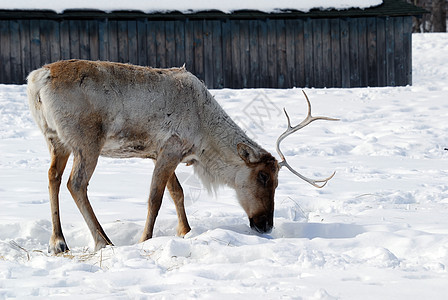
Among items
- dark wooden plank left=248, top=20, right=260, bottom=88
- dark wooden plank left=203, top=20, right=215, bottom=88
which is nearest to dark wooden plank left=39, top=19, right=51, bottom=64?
dark wooden plank left=203, top=20, right=215, bottom=88

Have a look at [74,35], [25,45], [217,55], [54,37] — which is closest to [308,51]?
[217,55]

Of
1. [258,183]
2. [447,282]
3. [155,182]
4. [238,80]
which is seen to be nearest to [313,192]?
[258,183]

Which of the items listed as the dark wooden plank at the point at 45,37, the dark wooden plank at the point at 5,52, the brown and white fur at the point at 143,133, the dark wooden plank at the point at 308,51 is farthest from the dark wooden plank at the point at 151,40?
the brown and white fur at the point at 143,133

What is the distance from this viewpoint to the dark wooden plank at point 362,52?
1811 cm

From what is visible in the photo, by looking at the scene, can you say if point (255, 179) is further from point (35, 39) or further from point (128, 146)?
point (35, 39)

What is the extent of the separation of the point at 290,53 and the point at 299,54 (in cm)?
25

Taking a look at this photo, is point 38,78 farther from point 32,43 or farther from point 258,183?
point 32,43

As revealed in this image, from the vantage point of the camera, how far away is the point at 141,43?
17.3 meters

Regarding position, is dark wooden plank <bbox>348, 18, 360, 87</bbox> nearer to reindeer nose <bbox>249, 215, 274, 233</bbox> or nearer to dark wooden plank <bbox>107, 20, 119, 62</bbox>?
dark wooden plank <bbox>107, 20, 119, 62</bbox>

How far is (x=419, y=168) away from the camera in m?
8.98

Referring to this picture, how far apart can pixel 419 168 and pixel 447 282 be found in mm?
5558

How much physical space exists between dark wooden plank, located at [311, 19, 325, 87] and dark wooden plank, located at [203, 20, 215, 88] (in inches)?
109

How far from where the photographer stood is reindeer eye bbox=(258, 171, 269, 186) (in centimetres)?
573

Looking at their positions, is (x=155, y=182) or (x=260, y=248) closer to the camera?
(x=260, y=248)
